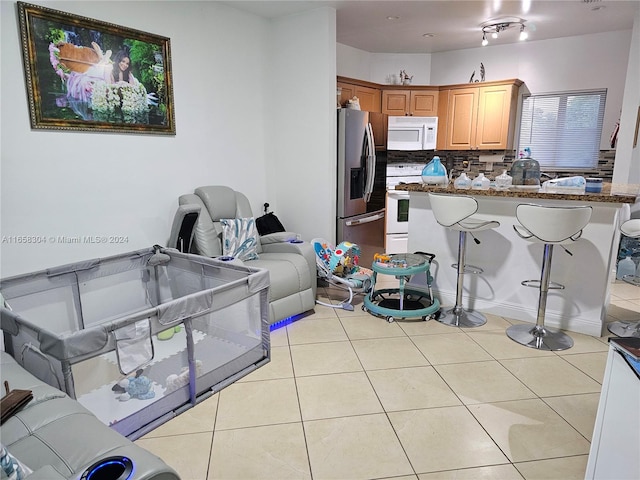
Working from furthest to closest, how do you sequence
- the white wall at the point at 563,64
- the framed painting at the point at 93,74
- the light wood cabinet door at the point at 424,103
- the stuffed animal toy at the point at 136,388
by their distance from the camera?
the light wood cabinet door at the point at 424,103, the white wall at the point at 563,64, the framed painting at the point at 93,74, the stuffed animal toy at the point at 136,388

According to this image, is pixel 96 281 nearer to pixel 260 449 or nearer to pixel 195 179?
pixel 195 179

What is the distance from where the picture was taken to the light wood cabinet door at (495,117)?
5.53 metres

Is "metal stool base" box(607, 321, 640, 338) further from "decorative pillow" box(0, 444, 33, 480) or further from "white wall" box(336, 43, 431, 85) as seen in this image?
"white wall" box(336, 43, 431, 85)

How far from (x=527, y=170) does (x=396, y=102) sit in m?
3.01

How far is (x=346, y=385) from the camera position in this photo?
2533 mm

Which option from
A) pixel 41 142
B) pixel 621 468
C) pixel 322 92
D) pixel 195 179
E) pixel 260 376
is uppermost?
pixel 322 92

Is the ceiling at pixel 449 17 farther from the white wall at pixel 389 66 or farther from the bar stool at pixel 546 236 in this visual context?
the bar stool at pixel 546 236

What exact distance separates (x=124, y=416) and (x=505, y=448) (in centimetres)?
187

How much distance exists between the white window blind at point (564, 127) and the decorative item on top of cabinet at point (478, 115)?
26 centimetres

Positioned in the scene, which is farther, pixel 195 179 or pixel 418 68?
pixel 418 68

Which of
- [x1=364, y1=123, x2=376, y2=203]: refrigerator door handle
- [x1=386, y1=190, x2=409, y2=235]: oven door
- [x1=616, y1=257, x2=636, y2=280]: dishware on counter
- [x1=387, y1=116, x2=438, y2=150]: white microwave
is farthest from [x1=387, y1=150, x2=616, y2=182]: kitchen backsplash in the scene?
[x1=364, y1=123, x2=376, y2=203]: refrigerator door handle

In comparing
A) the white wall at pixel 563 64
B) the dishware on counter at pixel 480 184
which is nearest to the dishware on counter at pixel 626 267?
the white wall at pixel 563 64

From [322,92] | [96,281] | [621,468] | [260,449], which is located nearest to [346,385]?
[260,449]

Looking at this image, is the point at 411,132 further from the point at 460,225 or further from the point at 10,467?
the point at 10,467
